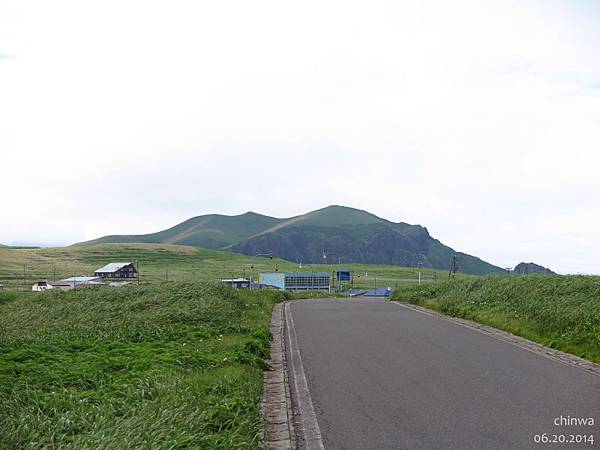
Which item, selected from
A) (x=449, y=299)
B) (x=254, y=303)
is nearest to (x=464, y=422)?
(x=449, y=299)

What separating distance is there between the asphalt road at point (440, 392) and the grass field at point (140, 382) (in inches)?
52.4

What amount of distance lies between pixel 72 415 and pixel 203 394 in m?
1.88

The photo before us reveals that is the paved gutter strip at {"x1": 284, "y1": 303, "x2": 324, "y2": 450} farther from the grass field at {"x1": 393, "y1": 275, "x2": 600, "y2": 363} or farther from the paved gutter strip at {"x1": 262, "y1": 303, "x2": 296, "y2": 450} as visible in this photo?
the grass field at {"x1": 393, "y1": 275, "x2": 600, "y2": 363}

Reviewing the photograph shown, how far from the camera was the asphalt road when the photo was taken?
7.55 meters

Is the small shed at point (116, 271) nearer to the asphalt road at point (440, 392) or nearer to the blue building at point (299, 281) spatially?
the blue building at point (299, 281)

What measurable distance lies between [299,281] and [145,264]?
6101 cm

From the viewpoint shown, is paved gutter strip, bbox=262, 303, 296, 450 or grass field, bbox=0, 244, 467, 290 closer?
paved gutter strip, bbox=262, 303, 296, 450

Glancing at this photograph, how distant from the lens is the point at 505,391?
980 cm

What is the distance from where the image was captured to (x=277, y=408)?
913cm

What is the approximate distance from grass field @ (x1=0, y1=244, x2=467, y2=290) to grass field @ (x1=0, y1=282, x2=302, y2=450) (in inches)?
2651

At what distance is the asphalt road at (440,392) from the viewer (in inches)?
297

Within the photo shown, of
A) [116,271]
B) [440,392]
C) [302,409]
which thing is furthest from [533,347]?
[116,271]

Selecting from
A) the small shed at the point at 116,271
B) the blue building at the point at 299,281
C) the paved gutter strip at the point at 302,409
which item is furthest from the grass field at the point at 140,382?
the blue building at the point at 299,281

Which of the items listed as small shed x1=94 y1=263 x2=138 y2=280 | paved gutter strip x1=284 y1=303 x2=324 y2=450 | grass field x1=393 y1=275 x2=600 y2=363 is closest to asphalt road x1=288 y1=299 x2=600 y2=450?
paved gutter strip x1=284 y1=303 x2=324 y2=450
